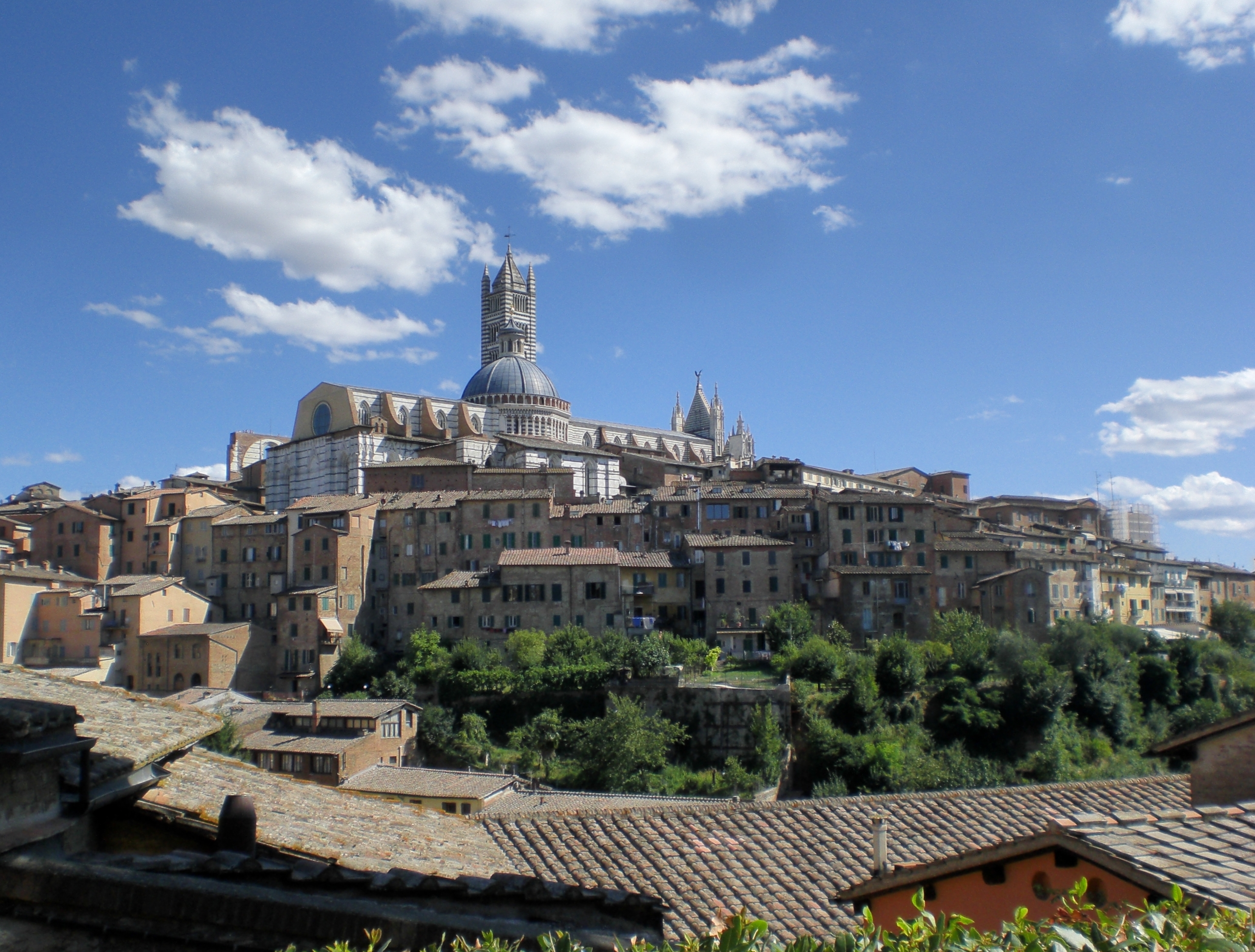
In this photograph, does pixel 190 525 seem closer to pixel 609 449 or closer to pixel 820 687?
pixel 609 449

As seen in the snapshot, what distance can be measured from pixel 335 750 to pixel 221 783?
2937cm

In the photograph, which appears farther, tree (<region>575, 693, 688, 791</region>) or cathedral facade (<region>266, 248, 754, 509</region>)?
cathedral facade (<region>266, 248, 754, 509</region>)

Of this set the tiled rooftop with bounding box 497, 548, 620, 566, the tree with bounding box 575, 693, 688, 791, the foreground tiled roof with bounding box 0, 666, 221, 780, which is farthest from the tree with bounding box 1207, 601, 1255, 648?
the foreground tiled roof with bounding box 0, 666, 221, 780

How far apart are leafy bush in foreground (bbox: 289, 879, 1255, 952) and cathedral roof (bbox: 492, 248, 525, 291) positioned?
11181cm

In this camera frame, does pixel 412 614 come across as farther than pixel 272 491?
No

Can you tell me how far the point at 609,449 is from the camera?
81812mm

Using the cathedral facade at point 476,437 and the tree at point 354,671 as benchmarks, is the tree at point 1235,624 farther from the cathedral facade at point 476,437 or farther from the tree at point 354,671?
the tree at point 354,671

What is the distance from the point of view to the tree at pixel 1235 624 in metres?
59.4

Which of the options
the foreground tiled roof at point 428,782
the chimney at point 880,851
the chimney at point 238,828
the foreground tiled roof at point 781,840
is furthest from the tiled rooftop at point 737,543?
the chimney at point 238,828

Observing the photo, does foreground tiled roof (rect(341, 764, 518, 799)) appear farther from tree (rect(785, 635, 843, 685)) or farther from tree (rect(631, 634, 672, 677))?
tree (rect(785, 635, 843, 685))

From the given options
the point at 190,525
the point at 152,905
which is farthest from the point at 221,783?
the point at 190,525

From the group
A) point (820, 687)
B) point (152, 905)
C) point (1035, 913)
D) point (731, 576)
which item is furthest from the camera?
point (731, 576)

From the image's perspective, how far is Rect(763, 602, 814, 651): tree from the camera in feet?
151

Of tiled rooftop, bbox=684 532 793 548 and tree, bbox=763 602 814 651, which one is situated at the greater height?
tiled rooftop, bbox=684 532 793 548
